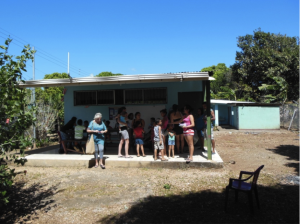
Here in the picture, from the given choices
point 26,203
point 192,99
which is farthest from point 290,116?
point 26,203

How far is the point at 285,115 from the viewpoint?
19.7 metres

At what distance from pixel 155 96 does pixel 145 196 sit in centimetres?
547

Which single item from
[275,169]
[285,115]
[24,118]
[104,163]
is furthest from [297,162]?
[285,115]

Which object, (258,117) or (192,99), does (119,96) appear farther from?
(258,117)

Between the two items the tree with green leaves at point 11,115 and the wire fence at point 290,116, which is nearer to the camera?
the tree with green leaves at point 11,115

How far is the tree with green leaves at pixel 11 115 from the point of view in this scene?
3.47 m

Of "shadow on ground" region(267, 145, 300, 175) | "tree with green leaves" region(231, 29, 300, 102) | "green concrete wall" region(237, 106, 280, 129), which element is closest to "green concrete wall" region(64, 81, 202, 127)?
"shadow on ground" region(267, 145, 300, 175)

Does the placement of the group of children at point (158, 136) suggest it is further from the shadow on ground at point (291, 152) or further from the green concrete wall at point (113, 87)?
the shadow on ground at point (291, 152)

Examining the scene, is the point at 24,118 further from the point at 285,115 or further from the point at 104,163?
the point at 285,115

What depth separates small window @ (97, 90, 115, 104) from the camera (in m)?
10.5

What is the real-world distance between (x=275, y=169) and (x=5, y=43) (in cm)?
709

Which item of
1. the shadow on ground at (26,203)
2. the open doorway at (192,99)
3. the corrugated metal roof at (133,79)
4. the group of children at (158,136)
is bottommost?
the shadow on ground at (26,203)

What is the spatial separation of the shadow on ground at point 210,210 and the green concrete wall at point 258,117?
1436 centimetres

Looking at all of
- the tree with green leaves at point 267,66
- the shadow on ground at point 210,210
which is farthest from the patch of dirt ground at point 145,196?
the tree with green leaves at point 267,66
